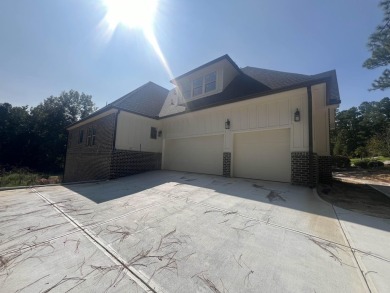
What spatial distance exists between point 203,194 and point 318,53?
28.3ft

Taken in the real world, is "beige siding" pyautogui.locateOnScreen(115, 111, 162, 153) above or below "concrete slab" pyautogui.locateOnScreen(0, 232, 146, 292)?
above

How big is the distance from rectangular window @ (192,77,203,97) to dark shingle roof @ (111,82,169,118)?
3.09 m

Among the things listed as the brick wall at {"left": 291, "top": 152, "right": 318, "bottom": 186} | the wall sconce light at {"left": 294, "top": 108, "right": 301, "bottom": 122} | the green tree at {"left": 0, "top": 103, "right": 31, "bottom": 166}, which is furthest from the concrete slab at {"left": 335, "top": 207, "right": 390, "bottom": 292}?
the green tree at {"left": 0, "top": 103, "right": 31, "bottom": 166}

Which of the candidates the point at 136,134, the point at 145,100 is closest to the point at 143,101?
the point at 145,100

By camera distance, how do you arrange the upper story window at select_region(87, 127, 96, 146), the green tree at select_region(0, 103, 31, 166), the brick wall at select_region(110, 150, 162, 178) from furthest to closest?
the green tree at select_region(0, 103, 31, 166)
the upper story window at select_region(87, 127, 96, 146)
the brick wall at select_region(110, 150, 162, 178)

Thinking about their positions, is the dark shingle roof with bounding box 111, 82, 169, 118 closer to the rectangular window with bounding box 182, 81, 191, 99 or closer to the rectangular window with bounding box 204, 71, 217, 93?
the rectangular window with bounding box 182, 81, 191, 99

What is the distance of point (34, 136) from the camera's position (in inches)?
1130

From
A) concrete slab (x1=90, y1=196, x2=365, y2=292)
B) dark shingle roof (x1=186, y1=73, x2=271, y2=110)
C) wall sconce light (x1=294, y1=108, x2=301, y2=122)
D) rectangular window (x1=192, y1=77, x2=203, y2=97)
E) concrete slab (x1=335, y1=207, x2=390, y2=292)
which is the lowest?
concrete slab (x1=90, y1=196, x2=365, y2=292)

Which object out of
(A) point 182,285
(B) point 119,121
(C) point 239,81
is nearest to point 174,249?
(A) point 182,285

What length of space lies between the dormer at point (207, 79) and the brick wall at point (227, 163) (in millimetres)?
4184

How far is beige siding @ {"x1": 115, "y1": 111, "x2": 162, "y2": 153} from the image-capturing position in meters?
10.1

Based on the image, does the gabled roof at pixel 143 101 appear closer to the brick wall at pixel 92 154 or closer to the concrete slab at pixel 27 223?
the brick wall at pixel 92 154

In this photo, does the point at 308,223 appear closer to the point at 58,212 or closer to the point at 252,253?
the point at 252,253

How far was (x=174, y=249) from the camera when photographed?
2.57m
